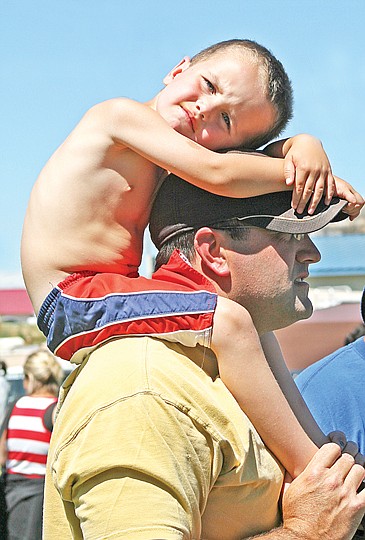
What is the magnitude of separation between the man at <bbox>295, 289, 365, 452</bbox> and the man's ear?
0.95m

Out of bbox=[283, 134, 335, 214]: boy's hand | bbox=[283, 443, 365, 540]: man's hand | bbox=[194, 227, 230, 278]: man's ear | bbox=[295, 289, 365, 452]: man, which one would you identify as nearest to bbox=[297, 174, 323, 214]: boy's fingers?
bbox=[283, 134, 335, 214]: boy's hand

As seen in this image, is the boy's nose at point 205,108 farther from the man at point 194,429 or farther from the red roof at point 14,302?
the red roof at point 14,302

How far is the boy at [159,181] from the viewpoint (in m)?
2.23

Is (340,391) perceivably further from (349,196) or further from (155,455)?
(155,455)

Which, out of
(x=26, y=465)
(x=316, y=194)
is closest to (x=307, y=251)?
(x=316, y=194)

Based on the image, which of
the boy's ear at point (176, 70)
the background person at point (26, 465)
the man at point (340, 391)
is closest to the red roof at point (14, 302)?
the background person at point (26, 465)

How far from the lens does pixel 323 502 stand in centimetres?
229

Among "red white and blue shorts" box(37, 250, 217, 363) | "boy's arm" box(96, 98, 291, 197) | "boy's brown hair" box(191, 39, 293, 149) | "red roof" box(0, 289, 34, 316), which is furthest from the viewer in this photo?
"red roof" box(0, 289, 34, 316)

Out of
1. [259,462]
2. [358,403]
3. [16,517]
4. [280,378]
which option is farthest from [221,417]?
[16,517]

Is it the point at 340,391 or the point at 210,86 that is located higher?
the point at 210,86

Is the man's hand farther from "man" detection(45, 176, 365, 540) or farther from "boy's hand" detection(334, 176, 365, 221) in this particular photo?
"boy's hand" detection(334, 176, 365, 221)

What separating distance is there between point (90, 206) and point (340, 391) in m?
1.30

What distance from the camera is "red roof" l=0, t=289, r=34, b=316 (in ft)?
80.0

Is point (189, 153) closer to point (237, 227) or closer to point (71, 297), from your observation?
point (237, 227)
